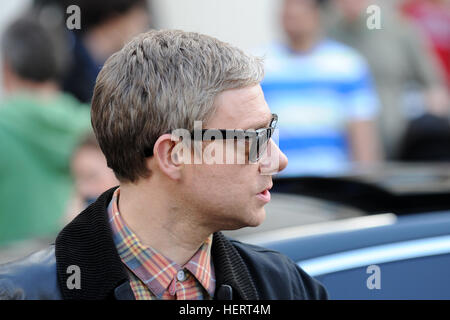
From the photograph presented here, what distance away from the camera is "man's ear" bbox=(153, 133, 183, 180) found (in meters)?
2.20

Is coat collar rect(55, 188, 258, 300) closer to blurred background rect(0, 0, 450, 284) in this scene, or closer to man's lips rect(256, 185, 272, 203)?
man's lips rect(256, 185, 272, 203)

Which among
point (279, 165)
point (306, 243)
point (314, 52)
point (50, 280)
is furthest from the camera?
point (314, 52)

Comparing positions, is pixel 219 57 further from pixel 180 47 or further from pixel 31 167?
pixel 31 167

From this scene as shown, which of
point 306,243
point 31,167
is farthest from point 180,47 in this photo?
point 31,167

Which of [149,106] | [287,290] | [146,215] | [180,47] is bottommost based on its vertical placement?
[287,290]

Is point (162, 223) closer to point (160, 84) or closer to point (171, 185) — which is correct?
point (171, 185)

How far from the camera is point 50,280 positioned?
83.3 inches

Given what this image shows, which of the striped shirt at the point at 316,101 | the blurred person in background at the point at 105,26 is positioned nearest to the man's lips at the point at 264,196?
the striped shirt at the point at 316,101

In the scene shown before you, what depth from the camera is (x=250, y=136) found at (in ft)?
7.32

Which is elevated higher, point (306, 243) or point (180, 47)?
point (180, 47)

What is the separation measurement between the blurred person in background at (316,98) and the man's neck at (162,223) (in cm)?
238

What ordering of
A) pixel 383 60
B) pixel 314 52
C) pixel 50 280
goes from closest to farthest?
1. pixel 50 280
2. pixel 314 52
3. pixel 383 60

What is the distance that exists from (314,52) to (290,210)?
7.52 ft

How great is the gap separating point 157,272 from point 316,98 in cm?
289
